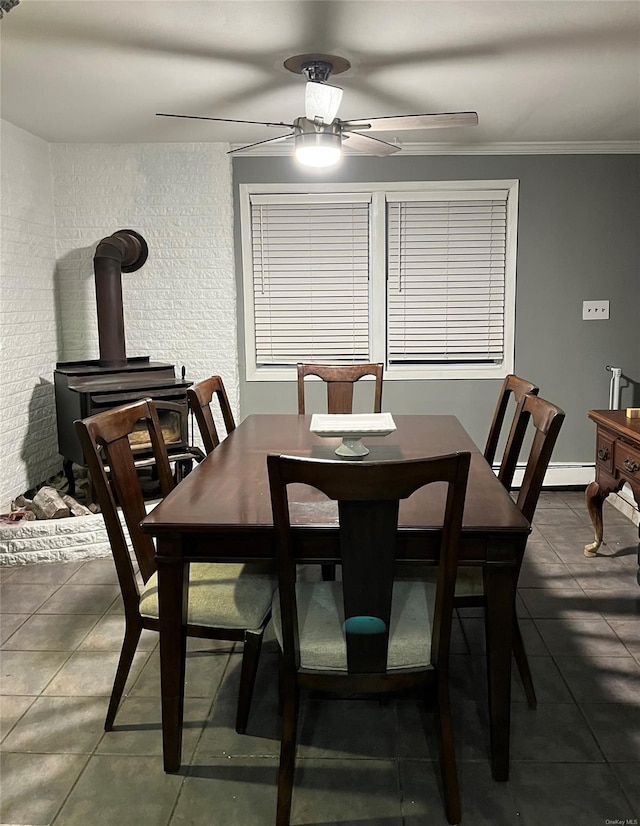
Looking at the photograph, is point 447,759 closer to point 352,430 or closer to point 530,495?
point 530,495

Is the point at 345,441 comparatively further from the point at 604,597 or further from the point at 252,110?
the point at 252,110

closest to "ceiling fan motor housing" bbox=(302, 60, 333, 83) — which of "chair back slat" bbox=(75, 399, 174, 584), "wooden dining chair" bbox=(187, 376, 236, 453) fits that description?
"wooden dining chair" bbox=(187, 376, 236, 453)

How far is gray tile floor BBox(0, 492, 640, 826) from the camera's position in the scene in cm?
174

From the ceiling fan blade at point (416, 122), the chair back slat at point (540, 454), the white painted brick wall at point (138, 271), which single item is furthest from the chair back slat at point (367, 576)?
the white painted brick wall at point (138, 271)

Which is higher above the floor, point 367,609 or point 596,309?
point 596,309

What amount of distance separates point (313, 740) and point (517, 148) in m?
3.77

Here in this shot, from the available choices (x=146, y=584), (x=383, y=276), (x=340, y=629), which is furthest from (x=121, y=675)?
(x=383, y=276)

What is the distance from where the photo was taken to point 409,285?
15.0ft

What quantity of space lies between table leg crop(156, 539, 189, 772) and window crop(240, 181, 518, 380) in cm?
290

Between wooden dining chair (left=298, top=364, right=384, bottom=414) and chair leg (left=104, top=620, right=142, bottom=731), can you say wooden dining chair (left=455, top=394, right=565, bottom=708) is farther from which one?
wooden dining chair (left=298, top=364, right=384, bottom=414)

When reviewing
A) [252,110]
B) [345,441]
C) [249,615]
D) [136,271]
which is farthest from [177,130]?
[249,615]

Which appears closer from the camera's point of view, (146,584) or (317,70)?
(146,584)

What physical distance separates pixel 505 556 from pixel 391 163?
3.37 m

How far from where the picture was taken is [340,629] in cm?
172
